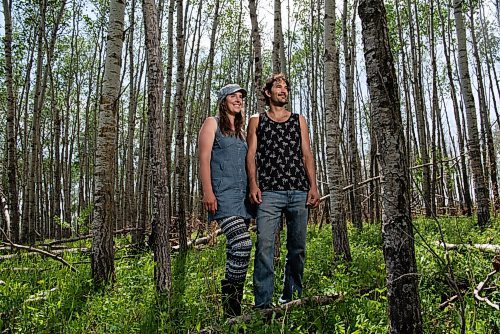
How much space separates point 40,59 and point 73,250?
246 inches

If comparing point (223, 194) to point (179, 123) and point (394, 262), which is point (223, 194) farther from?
point (179, 123)

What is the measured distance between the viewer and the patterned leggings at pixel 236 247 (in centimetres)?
297

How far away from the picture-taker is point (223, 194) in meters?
3.09

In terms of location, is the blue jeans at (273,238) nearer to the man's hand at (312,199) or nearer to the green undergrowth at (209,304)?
the man's hand at (312,199)

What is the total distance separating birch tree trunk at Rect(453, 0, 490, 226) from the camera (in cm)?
746

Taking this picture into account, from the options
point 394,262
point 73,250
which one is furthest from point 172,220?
point 394,262

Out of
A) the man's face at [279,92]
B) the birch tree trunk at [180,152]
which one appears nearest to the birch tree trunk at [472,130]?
the birch tree trunk at [180,152]

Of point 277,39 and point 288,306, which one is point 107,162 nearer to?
point 288,306

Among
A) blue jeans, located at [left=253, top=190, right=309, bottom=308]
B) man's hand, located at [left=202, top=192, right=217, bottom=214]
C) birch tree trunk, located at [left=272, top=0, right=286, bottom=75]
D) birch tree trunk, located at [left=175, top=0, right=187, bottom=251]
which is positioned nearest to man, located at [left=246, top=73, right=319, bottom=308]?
blue jeans, located at [left=253, top=190, right=309, bottom=308]

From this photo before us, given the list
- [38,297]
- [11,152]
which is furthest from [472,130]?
[11,152]

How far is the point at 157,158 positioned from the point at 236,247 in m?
1.11

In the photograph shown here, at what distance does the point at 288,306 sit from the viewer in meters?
2.94

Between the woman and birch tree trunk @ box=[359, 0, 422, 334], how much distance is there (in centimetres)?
132

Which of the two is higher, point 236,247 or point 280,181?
point 280,181
